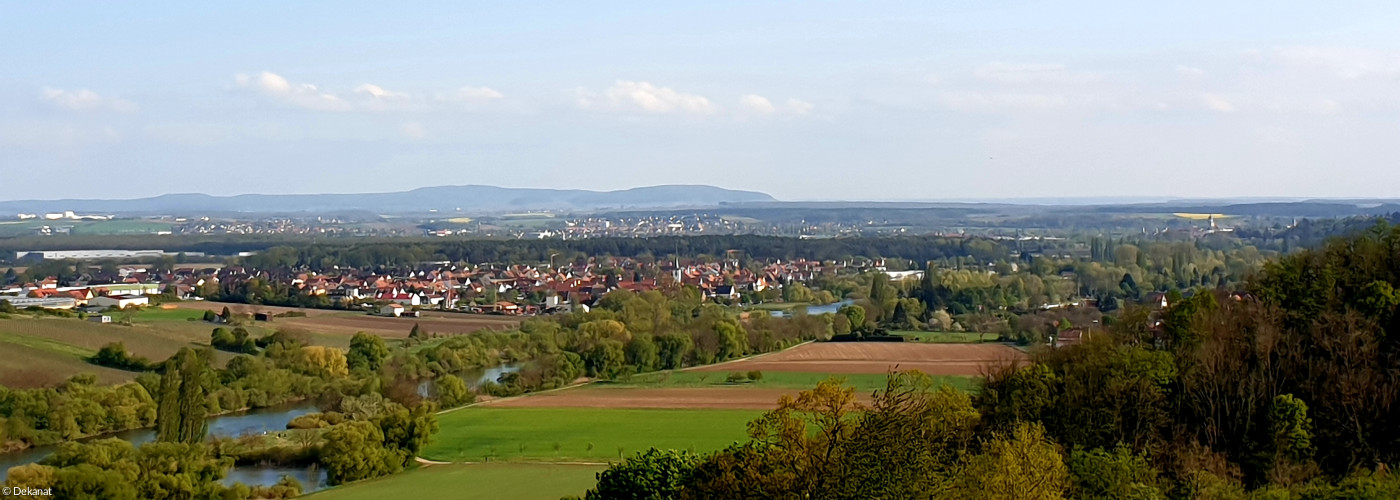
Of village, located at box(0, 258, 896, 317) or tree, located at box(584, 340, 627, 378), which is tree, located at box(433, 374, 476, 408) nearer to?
tree, located at box(584, 340, 627, 378)

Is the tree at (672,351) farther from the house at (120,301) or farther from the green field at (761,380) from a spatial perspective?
the house at (120,301)

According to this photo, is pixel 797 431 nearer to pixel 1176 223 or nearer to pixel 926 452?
pixel 926 452

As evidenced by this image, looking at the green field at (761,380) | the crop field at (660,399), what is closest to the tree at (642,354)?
the green field at (761,380)

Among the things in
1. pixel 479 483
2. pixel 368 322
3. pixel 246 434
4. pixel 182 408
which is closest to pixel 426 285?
pixel 368 322

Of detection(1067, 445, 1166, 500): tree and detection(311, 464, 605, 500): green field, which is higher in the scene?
detection(1067, 445, 1166, 500): tree

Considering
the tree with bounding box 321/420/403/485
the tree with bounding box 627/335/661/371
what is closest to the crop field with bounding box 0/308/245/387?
the tree with bounding box 627/335/661/371
